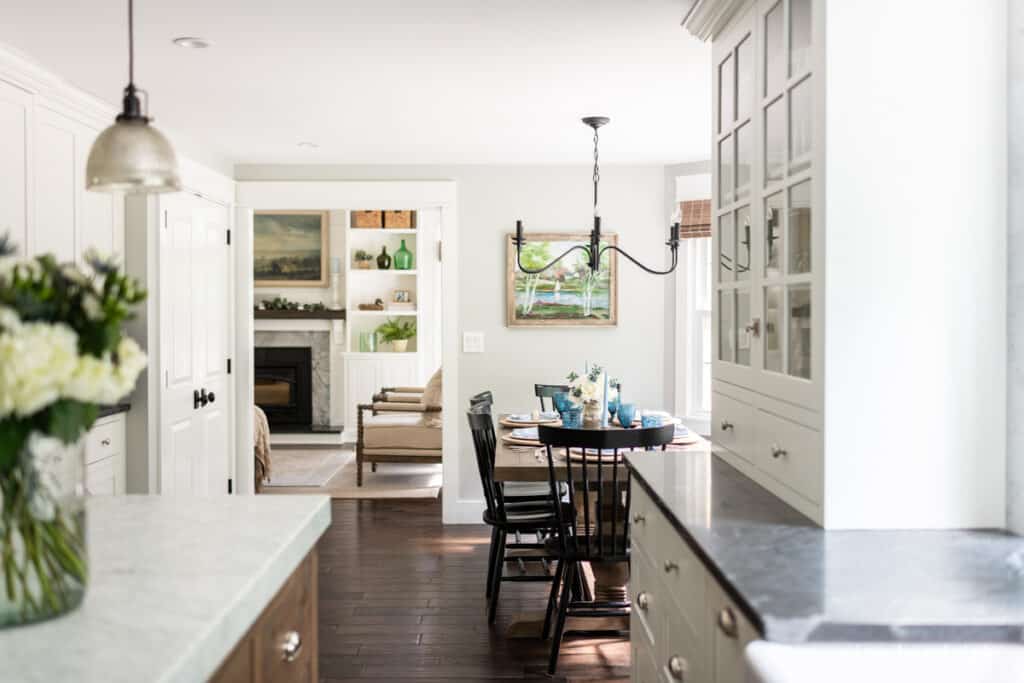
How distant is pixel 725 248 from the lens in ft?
8.94

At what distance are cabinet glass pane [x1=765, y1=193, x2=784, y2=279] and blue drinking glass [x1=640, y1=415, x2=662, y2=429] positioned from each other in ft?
6.54

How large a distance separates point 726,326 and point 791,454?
2.34 ft

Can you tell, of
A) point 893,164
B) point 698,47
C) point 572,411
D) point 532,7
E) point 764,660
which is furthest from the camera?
point 572,411

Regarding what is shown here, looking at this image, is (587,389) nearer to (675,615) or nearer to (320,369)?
(675,615)

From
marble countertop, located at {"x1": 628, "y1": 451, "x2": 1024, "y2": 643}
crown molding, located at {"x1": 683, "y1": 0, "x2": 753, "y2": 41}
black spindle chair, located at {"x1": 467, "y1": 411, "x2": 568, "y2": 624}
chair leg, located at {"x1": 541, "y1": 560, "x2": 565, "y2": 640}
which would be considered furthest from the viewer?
black spindle chair, located at {"x1": 467, "y1": 411, "x2": 568, "y2": 624}

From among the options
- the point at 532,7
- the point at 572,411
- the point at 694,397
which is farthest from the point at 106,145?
the point at 694,397

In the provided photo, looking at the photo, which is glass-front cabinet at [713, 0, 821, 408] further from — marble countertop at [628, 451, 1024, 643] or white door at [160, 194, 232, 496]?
white door at [160, 194, 232, 496]

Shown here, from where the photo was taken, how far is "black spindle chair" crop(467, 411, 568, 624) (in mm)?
3965

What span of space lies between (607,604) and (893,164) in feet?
8.26

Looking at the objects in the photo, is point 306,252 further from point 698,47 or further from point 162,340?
point 698,47

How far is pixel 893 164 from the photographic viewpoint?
1.88 m

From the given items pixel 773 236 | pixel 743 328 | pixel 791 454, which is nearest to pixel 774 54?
pixel 773 236

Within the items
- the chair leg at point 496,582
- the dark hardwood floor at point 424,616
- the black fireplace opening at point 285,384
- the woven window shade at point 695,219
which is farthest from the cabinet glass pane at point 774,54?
the black fireplace opening at point 285,384

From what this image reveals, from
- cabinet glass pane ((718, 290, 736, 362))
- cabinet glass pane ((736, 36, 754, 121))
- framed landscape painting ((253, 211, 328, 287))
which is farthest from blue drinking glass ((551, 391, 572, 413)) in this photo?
framed landscape painting ((253, 211, 328, 287))
